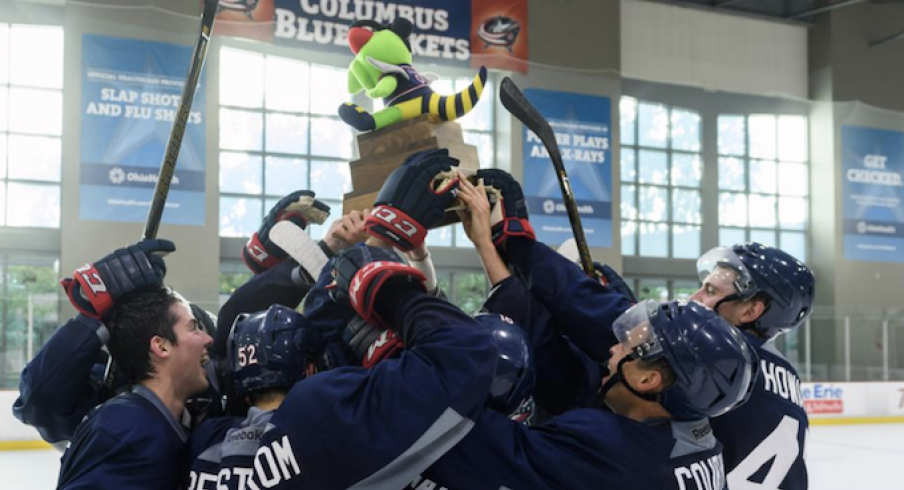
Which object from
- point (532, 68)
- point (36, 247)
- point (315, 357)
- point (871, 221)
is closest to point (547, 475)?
point (315, 357)

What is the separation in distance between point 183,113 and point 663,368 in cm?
137

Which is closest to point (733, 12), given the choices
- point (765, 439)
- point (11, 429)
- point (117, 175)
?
point (117, 175)

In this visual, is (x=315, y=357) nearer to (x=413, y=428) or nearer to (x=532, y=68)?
(x=413, y=428)

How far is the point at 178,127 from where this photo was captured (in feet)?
7.63

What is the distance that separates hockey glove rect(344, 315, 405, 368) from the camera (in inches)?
68.3

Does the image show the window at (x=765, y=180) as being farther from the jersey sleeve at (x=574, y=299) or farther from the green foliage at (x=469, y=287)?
the jersey sleeve at (x=574, y=299)

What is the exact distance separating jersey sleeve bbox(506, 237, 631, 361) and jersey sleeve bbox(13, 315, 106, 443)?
38.7 inches

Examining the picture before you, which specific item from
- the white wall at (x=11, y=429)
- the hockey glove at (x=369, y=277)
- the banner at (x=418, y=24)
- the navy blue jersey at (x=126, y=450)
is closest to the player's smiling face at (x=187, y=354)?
the navy blue jersey at (x=126, y=450)

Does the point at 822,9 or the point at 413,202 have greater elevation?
the point at 822,9

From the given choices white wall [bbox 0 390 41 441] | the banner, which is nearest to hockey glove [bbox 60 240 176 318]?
white wall [bbox 0 390 41 441]

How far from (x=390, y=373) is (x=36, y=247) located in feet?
40.5

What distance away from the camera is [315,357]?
6.38 ft

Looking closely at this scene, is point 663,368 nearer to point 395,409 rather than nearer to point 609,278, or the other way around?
point 395,409

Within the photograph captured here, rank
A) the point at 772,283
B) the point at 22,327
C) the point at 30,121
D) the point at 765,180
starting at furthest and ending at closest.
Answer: the point at 765,180 < the point at 30,121 < the point at 22,327 < the point at 772,283
